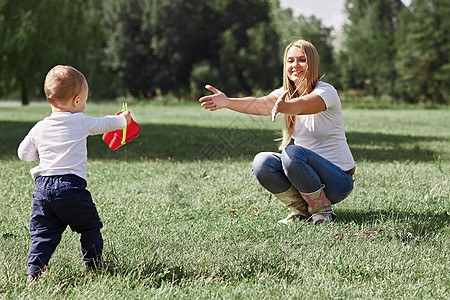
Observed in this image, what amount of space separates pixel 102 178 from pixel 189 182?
41.6 inches

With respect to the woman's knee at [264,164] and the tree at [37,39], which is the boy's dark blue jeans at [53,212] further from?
the tree at [37,39]

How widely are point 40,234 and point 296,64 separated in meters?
2.28

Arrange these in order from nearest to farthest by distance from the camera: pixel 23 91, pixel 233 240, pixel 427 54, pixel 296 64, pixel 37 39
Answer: pixel 233 240, pixel 296 64, pixel 37 39, pixel 23 91, pixel 427 54

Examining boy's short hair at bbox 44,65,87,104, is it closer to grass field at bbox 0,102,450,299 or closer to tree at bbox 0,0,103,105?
grass field at bbox 0,102,450,299

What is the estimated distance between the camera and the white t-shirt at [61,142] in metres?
2.72

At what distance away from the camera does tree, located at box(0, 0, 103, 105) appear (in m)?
21.5

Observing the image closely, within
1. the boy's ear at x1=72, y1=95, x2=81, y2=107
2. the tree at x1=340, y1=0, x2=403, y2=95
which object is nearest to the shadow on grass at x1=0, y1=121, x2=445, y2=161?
the boy's ear at x1=72, y1=95, x2=81, y2=107

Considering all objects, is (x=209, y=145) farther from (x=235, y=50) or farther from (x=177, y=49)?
(x=235, y=50)

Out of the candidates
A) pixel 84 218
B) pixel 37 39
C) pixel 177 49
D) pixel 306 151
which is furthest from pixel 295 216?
pixel 177 49

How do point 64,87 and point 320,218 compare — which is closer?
point 64,87

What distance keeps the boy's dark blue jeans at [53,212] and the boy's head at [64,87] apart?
0.40 metres

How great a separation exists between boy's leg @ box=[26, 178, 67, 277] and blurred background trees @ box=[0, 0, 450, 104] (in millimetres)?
26632

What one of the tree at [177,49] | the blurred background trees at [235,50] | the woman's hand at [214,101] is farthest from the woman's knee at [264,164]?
the tree at [177,49]

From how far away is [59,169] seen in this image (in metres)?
2.72
